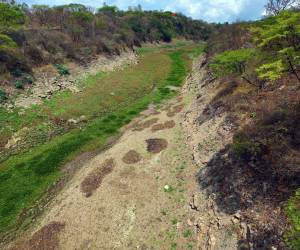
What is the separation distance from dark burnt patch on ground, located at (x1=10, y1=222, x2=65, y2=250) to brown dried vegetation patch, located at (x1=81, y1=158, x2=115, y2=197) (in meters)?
4.76

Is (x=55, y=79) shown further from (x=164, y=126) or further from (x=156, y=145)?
(x=156, y=145)

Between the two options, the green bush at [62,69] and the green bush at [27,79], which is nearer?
the green bush at [27,79]

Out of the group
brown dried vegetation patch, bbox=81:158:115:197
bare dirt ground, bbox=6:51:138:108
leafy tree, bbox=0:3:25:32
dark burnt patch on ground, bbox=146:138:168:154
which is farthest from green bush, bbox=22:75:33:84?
dark burnt patch on ground, bbox=146:138:168:154

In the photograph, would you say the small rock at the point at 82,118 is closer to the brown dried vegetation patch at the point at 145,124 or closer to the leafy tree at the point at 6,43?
the brown dried vegetation patch at the point at 145,124

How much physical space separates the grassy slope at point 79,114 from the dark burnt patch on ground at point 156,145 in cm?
786

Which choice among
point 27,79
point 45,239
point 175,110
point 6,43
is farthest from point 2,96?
point 45,239

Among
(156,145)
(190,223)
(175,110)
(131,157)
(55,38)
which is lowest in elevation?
(190,223)

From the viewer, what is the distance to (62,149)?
139 feet

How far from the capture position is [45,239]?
1067 inches

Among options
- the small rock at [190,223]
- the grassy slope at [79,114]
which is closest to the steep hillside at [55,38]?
the grassy slope at [79,114]

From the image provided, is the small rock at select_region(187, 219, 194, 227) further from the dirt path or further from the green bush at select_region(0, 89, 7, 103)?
the green bush at select_region(0, 89, 7, 103)

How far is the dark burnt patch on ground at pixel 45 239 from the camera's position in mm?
26453

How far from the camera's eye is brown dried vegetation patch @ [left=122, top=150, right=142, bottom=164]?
36.2 metres

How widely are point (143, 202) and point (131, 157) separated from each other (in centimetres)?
850
